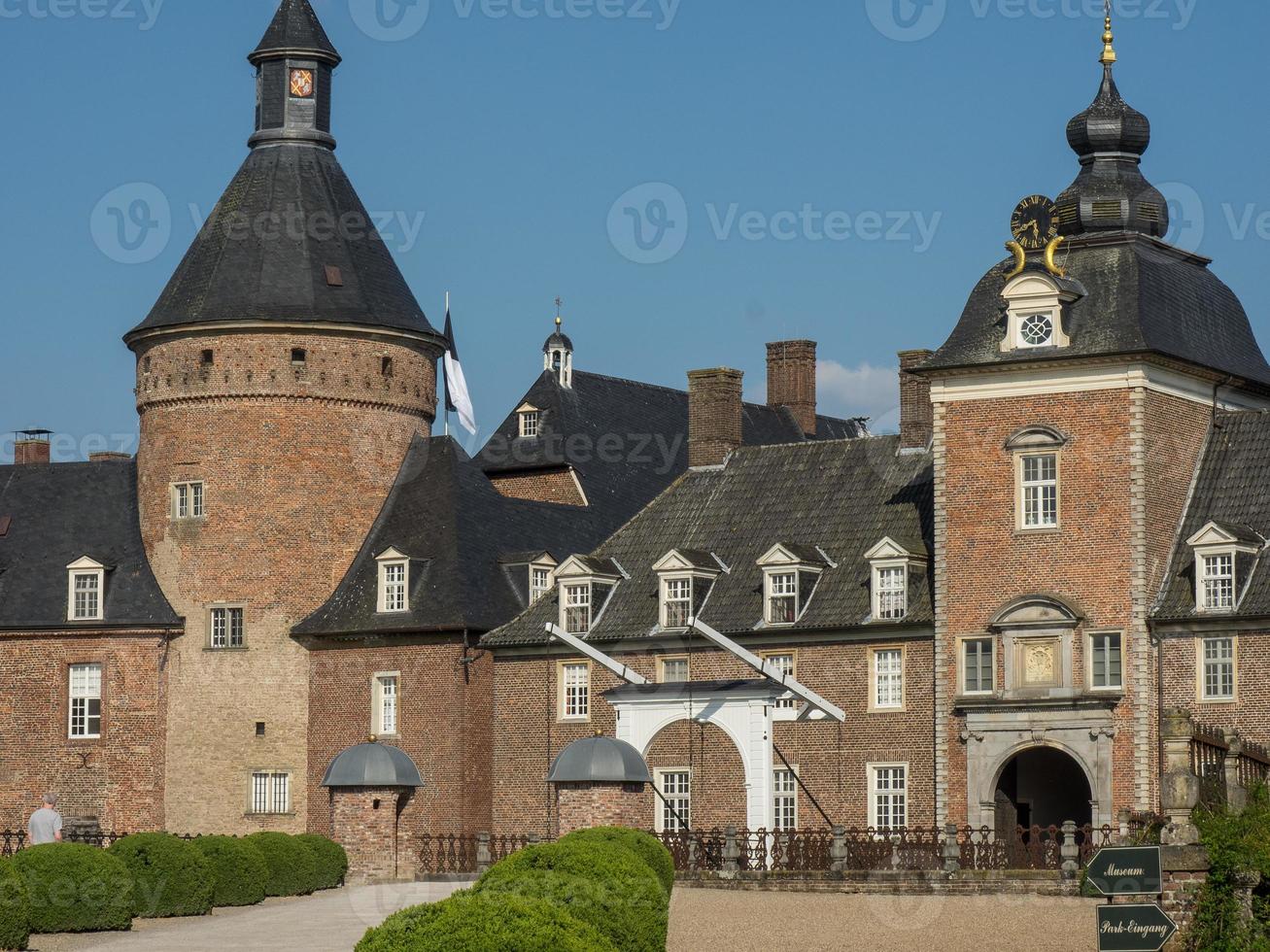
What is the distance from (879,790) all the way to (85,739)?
17167 mm

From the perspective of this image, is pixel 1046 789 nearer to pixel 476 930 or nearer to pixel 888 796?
pixel 888 796

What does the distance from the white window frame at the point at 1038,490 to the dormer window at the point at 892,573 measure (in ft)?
9.38

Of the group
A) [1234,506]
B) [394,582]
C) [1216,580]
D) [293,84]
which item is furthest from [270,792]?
[1234,506]

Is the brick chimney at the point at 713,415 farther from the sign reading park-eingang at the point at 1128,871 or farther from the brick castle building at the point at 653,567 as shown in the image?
the sign reading park-eingang at the point at 1128,871

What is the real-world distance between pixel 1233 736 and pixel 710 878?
8.47m

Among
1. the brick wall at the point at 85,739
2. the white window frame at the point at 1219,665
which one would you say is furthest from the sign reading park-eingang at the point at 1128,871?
the brick wall at the point at 85,739

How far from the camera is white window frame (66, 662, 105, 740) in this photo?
51.7 m

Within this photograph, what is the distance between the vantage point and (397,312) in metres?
53.6

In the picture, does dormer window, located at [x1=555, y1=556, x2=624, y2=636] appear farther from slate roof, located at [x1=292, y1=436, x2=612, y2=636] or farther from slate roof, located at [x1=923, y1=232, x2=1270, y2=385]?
slate roof, located at [x1=923, y1=232, x2=1270, y2=385]

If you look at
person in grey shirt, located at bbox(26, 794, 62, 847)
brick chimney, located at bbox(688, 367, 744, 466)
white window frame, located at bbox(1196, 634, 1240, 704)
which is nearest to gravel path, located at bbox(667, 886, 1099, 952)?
white window frame, located at bbox(1196, 634, 1240, 704)

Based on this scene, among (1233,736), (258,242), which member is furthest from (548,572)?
(1233,736)

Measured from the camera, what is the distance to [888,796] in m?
44.8

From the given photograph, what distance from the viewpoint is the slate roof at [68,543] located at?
5209 centimetres

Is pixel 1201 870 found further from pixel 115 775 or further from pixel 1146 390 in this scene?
pixel 115 775
